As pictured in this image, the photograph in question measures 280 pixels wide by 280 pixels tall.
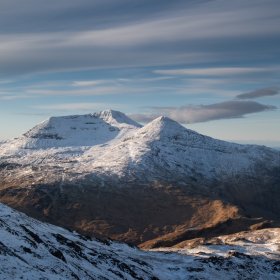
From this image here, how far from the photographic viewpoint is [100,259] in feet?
234

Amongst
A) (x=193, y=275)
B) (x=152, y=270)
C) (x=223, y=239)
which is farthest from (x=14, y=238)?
(x=223, y=239)

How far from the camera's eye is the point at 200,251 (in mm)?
95750

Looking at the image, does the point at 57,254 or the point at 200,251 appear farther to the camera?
the point at 200,251

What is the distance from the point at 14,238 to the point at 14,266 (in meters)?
12.2

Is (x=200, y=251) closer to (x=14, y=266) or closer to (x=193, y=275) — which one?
(x=193, y=275)

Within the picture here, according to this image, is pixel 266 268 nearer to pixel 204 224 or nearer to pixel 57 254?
pixel 57 254

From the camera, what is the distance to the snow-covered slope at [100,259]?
53.1m

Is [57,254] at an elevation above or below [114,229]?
above

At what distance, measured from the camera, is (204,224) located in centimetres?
18962

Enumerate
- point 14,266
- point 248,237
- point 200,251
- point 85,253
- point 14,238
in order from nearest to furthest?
point 14,266 < point 14,238 < point 85,253 < point 200,251 < point 248,237

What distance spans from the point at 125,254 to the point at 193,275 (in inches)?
528

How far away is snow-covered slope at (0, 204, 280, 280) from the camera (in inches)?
2089

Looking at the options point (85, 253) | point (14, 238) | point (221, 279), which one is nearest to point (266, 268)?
point (221, 279)

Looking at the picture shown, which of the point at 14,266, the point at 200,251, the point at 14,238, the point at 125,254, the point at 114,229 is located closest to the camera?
the point at 14,266
